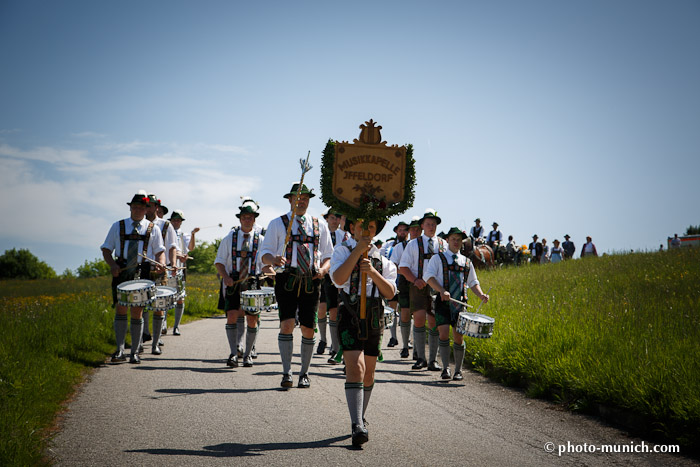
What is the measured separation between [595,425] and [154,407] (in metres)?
4.76

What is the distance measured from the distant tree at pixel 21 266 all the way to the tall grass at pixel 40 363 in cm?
8506

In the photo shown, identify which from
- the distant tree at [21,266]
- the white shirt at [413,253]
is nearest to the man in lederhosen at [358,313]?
the white shirt at [413,253]

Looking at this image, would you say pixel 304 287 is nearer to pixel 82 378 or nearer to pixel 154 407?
pixel 154 407

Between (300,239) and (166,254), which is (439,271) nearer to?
(300,239)

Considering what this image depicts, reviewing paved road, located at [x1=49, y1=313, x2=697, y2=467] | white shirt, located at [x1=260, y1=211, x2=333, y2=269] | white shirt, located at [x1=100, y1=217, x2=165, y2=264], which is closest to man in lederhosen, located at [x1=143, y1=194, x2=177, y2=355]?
white shirt, located at [x1=100, y1=217, x2=165, y2=264]

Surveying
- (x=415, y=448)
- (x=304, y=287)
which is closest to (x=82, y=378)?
(x=304, y=287)

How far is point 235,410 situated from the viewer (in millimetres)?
5961

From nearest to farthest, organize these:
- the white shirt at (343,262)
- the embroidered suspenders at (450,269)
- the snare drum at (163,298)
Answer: the white shirt at (343,262) → the snare drum at (163,298) → the embroidered suspenders at (450,269)

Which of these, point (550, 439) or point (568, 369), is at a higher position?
point (568, 369)

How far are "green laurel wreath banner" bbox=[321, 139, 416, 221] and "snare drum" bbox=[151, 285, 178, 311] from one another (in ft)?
14.1

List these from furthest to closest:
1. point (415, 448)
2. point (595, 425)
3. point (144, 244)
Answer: point (144, 244)
point (595, 425)
point (415, 448)

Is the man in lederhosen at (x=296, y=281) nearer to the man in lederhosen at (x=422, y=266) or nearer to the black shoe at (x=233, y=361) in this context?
the black shoe at (x=233, y=361)

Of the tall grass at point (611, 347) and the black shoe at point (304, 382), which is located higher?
the tall grass at point (611, 347)

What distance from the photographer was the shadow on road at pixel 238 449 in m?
4.49
